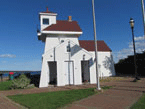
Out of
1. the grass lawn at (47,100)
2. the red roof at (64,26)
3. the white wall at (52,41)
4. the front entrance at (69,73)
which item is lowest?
the grass lawn at (47,100)

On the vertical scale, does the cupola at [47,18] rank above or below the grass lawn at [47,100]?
above

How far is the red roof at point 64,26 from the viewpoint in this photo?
18.9 metres

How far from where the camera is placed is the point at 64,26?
1994cm

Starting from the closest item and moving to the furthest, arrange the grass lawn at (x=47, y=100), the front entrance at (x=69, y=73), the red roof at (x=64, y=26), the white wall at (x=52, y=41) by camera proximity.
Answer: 1. the grass lawn at (x=47, y=100)
2. the front entrance at (x=69, y=73)
3. the white wall at (x=52, y=41)
4. the red roof at (x=64, y=26)

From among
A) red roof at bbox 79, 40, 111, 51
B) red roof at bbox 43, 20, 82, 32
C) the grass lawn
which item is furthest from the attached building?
red roof at bbox 79, 40, 111, 51

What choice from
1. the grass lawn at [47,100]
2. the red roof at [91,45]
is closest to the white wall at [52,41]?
the grass lawn at [47,100]

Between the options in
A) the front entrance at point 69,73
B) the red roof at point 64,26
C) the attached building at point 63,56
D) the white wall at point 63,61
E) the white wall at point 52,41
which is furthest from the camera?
the red roof at point 64,26

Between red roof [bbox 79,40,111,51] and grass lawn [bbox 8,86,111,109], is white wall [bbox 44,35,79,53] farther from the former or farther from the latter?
red roof [bbox 79,40,111,51]

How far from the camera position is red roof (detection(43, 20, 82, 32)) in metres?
18.9

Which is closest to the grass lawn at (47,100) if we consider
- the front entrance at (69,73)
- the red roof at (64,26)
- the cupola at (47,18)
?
the front entrance at (69,73)

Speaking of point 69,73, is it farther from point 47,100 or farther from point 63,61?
point 47,100

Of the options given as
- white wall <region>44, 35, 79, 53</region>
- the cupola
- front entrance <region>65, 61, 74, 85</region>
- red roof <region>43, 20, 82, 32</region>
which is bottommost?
front entrance <region>65, 61, 74, 85</region>

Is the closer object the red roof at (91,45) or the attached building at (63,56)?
the attached building at (63,56)

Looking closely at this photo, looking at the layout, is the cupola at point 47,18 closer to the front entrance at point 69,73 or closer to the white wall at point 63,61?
the white wall at point 63,61
